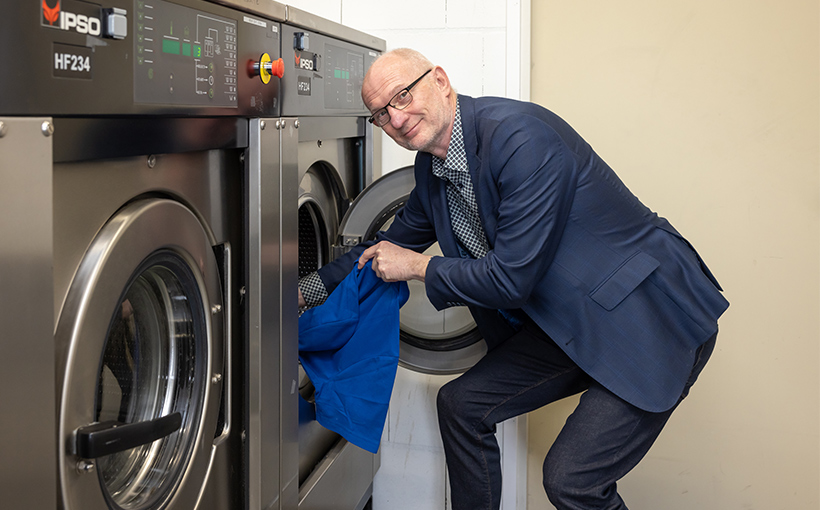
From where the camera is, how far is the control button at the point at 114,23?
0.83 metres


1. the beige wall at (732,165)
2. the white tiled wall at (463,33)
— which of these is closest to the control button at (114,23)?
the white tiled wall at (463,33)

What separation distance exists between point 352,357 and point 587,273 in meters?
0.55

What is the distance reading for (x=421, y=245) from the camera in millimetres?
1830

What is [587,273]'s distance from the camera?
1.48m

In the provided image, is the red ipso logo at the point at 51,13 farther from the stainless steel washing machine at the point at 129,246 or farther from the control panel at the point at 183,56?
the control panel at the point at 183,56

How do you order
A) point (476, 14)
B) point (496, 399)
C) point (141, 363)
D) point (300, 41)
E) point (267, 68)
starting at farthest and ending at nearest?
point (476, 14) < point (496, 399) < point (300, 41) < point (267, 68) < point (141, 363)

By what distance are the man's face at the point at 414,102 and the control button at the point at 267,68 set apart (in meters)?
0.22

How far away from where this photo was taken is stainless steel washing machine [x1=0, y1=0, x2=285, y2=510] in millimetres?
732

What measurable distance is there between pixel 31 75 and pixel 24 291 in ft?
0.71

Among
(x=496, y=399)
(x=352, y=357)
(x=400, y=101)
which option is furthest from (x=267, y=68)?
(x=496, y=399)

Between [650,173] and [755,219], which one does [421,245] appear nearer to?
[650,173]

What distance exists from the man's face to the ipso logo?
700 mm

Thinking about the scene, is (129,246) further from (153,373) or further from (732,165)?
(732,165)

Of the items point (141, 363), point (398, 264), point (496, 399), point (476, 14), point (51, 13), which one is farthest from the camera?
point (476, 14)
